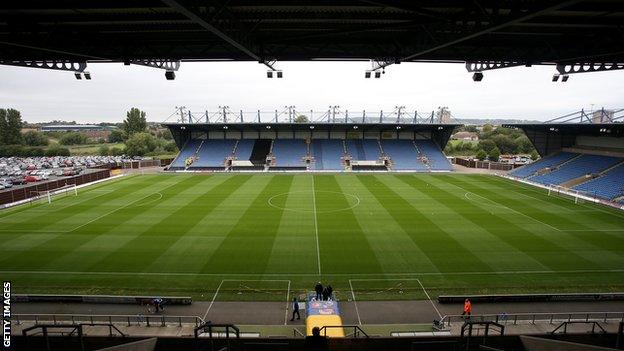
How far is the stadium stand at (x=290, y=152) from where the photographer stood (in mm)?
58356

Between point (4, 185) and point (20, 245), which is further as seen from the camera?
point (4, 185)

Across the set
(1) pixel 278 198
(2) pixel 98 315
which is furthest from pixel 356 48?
(1) pixel 278 198

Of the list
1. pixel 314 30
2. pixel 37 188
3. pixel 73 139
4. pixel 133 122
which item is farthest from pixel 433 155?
pixel 73 139

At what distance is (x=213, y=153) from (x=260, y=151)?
25.6ft

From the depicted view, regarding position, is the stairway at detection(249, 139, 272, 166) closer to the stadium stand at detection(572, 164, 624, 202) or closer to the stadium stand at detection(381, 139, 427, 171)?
the stadium stand at detection(381, 139, 427, 171)

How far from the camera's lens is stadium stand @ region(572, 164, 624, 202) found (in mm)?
35156

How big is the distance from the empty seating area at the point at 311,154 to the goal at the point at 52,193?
58.0 ft

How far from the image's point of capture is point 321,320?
523 inches

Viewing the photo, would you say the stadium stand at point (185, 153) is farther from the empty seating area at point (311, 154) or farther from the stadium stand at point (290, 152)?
the stadium stand at point (290, 152)

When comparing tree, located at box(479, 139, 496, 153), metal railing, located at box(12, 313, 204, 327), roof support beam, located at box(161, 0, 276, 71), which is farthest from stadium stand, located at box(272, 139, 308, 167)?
tree, located at box(479, 139, 496, 153)

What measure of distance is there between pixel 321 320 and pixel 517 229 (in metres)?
19.1

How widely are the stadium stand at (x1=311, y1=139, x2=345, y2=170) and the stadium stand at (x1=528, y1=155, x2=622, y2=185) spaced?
27.0 metres

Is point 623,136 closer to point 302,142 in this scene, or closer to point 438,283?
point 438,283

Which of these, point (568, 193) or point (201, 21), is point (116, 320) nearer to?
point (201, 21)
